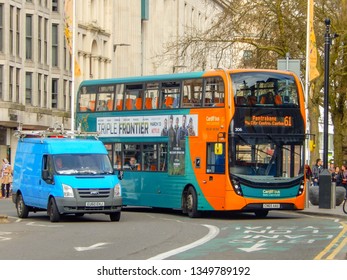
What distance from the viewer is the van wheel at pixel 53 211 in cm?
2825

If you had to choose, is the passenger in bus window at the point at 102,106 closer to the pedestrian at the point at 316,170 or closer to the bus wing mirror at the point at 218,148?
the bus wing mirror at the point at 218,148

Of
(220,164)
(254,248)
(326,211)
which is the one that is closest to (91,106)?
(220,164)

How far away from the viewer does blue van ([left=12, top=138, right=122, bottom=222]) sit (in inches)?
1102

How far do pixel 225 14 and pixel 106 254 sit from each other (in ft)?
101

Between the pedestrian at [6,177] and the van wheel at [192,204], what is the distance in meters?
18.5

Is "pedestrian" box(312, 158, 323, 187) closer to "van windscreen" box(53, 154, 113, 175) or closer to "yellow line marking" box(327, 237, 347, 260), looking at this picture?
"van windscreen" box(53, 154, 113, 175)

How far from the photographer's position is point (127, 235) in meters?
23.7

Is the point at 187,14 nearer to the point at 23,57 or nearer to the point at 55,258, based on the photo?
the point at 23,57

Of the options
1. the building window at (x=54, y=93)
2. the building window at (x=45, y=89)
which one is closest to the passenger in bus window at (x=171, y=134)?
the building window at (x=45, y=89)

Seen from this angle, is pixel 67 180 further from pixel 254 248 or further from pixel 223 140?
pixel 254 248

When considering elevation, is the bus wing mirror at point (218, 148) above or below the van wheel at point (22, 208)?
above

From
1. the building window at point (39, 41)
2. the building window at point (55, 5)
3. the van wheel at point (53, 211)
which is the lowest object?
the van wheel at point (53, 211)

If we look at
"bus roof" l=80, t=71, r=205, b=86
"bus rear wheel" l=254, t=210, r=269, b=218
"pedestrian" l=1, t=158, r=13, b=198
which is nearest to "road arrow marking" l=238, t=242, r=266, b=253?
"bus roof" l=80, t=71, r=205, b=86

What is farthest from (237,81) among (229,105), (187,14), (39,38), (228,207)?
(187,14)
